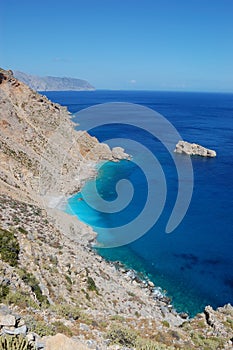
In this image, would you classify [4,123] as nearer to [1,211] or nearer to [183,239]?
[1,211]

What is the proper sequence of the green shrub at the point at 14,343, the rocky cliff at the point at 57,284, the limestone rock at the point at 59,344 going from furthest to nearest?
the rocky cliff at the point at 57,284, the limestone rock at the point at 59,344, the green shrub at the point at 14,343

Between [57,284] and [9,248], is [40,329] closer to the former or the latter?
[57,284]

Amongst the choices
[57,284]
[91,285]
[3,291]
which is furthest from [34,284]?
[91,285]

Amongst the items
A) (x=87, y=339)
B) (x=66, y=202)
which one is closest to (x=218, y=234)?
(x=66, y=202)

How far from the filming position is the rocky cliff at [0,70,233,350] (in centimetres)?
1219

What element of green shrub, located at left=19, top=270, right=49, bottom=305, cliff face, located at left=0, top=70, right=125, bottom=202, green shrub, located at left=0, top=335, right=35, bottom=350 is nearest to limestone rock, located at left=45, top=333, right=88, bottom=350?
green shrub, located at left=0, top=335, right=35, bottom=350

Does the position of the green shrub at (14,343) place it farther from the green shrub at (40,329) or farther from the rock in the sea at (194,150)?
the rock in the sea at (194,150)

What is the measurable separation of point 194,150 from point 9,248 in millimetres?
64967

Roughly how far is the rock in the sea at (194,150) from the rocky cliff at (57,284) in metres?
36.8

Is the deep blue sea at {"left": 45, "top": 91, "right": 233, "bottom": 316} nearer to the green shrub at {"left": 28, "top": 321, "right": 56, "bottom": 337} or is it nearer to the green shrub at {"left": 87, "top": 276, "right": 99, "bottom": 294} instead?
the green shrub at {"left": 87, "top": 276, "right": 99, "bottom": 294}

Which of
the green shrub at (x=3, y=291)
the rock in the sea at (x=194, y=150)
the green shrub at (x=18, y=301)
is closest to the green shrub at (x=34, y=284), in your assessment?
the green shrub at (x=3, y=291)

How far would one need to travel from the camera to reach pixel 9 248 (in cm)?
1967

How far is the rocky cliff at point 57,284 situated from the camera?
12.2 metres

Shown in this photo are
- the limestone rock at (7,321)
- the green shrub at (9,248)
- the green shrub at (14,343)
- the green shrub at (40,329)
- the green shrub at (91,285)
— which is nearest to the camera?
the green shrub at (14,343)
